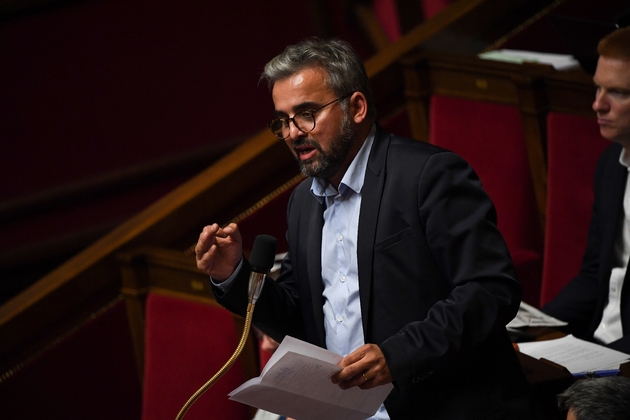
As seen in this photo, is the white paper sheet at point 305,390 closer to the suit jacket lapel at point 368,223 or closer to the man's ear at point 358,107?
the suit jacket lapel at point 368,223

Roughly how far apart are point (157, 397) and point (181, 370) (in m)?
0.06

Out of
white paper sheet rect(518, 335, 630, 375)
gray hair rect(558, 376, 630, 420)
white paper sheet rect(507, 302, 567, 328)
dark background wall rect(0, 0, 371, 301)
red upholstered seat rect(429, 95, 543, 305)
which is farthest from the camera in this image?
dark background wall rect(0, 0, 371, 301)

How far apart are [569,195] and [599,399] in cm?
79

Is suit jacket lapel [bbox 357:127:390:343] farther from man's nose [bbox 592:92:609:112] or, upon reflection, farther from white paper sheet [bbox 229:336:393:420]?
man's nose [bbox 592:92:609:112]

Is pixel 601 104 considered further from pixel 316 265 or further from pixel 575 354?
pixel 316 265

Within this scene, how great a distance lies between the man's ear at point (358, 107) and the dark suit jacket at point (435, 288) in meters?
0.04

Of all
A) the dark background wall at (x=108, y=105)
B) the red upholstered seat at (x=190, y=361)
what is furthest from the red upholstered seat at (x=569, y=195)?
the dark background wall at (x=108, y=105)

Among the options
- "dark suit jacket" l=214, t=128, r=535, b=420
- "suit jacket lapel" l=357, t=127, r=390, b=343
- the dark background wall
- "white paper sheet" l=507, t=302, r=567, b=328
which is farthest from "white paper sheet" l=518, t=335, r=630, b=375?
the dark background wall

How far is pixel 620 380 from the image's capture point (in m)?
0.78

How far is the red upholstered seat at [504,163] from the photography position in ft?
5.21

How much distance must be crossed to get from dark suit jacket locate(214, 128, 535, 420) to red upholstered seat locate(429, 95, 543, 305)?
0.71 m

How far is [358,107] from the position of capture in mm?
943

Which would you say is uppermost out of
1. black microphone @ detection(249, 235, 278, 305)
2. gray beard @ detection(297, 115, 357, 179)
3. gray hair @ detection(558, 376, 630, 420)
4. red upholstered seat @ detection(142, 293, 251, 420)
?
gray beard @ detection(297, 115, 357, 179)

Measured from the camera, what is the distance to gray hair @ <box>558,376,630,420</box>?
74cm
